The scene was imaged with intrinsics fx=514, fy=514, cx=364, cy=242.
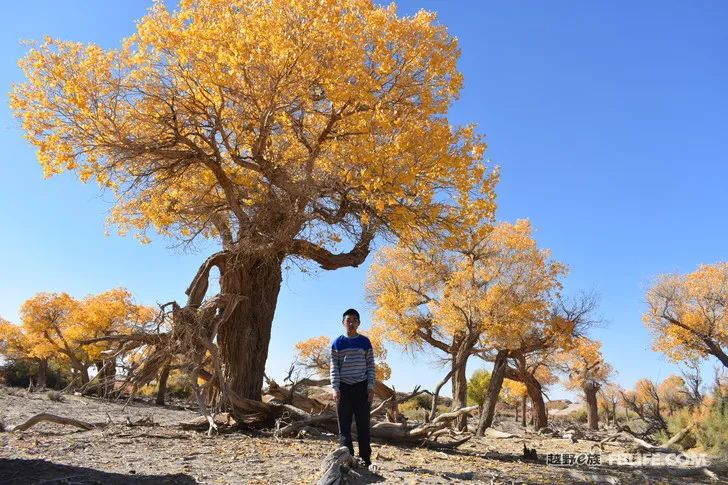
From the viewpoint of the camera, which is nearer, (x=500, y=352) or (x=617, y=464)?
(x=617, y=464)

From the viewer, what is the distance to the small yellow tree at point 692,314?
2998cm

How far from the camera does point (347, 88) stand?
9.18 meters

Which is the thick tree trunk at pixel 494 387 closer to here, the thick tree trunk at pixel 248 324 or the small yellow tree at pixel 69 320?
the thick tree trunk at pixel 248 324

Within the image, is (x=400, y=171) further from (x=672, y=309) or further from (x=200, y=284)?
(x=672, y=309)

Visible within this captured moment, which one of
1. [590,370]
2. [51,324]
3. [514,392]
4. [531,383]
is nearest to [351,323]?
[531,383]

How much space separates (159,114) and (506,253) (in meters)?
16.0

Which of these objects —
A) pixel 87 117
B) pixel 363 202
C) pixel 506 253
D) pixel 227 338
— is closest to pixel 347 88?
pixel 363 202

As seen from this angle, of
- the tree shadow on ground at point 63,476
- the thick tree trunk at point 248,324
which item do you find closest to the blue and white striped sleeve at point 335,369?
the tree shadow on ground at point 63,476

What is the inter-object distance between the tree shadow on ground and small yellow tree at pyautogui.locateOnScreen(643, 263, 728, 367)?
1288 inches

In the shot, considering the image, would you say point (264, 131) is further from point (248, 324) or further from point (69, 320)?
point (69, 320)

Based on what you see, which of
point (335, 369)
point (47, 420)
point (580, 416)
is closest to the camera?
point (335, 369)

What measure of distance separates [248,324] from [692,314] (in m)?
29.2

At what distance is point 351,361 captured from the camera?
6.48m

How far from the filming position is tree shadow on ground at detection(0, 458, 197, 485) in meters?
4.64
